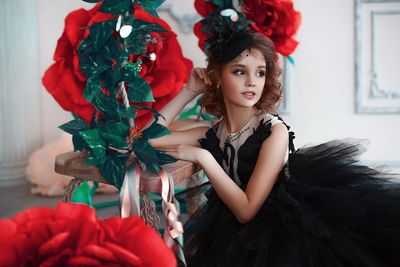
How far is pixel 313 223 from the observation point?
2.33ft

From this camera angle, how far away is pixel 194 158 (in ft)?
2.55

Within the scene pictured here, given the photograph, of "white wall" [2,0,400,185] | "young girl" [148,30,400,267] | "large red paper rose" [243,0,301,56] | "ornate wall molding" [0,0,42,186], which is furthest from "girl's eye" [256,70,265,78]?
"ornate wall molding" [0,0,42,186]

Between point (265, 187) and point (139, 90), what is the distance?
289 millimetres

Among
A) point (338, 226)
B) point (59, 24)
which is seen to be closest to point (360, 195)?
point (338, 226)

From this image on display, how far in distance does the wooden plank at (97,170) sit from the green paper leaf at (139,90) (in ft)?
0.39

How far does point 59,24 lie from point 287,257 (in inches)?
55.9

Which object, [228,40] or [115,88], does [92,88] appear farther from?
[228,40]

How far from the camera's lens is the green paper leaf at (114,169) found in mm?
674

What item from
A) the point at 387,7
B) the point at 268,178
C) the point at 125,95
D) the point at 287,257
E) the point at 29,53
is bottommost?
the point at 287,257

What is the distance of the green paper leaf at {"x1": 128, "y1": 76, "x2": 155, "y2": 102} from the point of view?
654 mm

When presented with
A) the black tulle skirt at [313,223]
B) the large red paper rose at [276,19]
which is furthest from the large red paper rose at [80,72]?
the large red paper rose at [276,19]

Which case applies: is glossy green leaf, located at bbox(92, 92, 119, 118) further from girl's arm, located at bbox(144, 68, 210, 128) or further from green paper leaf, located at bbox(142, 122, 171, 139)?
girl's arm, located at bbox(144, 68, 210, 128)

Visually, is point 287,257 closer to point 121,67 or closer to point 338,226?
point 338,226

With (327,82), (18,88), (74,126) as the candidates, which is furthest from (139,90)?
(18,88)
